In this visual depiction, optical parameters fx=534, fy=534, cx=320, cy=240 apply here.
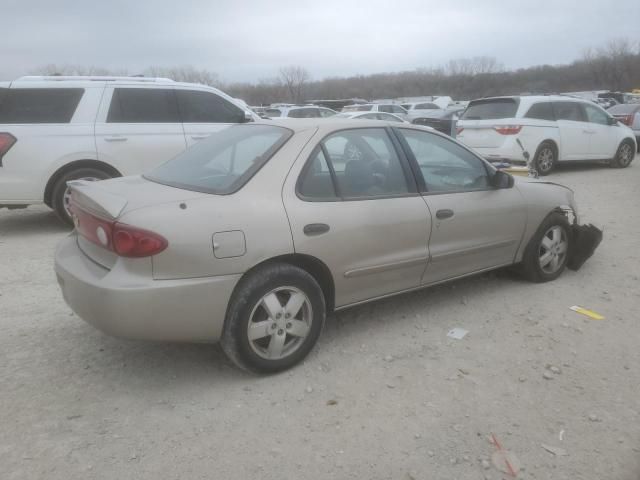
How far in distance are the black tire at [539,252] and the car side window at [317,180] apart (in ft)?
6.97

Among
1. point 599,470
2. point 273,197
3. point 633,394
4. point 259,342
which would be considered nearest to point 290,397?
point 259,342

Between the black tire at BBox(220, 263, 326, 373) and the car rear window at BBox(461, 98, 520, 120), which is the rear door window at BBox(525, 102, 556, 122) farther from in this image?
the black tire at BBox(220, 263, 326, 373)

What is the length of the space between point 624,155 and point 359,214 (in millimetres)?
11556

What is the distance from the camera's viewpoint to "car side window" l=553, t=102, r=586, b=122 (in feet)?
36.4

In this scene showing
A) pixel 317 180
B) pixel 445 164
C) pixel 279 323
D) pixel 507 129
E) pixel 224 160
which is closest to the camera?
pixel 279 323

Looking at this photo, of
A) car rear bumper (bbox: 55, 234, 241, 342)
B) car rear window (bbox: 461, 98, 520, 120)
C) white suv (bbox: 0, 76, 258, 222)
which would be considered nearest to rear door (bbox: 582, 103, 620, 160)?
car rear window (bbox: 461, 98, 520, 120)

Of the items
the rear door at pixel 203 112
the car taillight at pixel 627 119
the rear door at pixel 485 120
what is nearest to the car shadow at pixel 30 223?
the rear door at pixel 203 112

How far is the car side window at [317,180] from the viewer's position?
3258mm

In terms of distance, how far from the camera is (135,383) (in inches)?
124

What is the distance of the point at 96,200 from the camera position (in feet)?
9.78

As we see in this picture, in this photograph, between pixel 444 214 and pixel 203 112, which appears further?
pixel 203 112

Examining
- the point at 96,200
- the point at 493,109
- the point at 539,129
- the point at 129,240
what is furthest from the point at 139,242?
the point at 539,129

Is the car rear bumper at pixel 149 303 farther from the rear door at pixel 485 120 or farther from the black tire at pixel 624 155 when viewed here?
the black tire at pixel 624 155

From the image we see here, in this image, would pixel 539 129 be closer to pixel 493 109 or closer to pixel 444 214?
pixel 493 109
